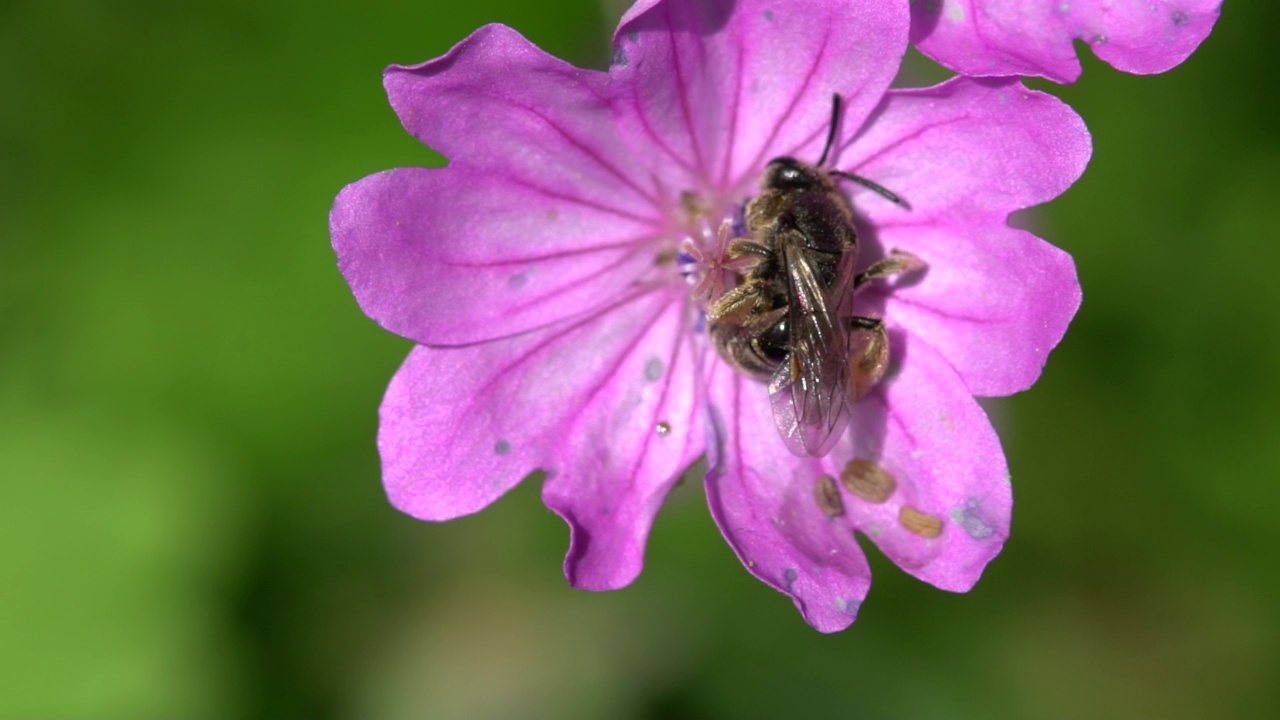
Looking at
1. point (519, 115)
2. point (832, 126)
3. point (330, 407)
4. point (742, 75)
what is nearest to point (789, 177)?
point (832, 126)

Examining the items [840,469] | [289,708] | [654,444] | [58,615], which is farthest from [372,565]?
[840,469]

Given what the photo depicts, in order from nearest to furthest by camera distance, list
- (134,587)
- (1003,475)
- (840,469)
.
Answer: (1003,475) < (840,469) < (134,587)

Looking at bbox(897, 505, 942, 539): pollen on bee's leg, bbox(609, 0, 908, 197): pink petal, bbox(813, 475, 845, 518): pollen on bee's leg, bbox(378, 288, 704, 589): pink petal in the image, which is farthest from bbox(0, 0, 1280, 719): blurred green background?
bbox(609, 0, 908, 197): pink petal

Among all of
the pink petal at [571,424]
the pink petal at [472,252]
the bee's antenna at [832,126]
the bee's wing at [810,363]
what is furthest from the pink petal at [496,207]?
the bee's wing at [810,363]

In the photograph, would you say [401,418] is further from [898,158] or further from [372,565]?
[372,565]

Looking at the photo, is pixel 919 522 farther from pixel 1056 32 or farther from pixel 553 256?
pixel 1056 32

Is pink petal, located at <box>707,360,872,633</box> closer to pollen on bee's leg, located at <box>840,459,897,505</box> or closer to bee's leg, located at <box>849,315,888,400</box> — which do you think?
pollen on bee's leg, located at <box>840,459,897,505</box>
